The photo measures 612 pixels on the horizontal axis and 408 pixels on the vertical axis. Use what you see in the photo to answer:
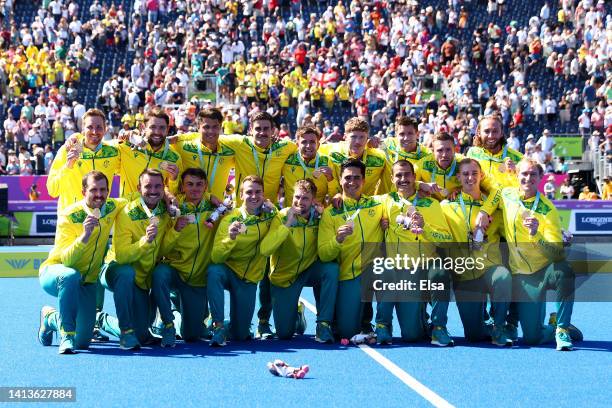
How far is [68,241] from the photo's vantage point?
821 cm

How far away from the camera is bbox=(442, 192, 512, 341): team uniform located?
855cm

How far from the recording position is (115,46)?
30.1 metres

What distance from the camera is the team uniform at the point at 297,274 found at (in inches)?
342

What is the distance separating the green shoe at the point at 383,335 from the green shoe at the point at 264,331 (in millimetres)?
1053

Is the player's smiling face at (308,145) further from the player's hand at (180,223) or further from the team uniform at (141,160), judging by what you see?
the player's hand at (180,223)

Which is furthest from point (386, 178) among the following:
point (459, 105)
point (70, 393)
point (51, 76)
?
point (51, 76)

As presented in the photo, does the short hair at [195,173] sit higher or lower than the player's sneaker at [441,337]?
higher

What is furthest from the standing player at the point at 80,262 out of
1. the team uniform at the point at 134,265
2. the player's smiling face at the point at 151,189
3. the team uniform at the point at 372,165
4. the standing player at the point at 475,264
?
the standing player at the point at 475,264

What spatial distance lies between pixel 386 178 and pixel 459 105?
1754 cm

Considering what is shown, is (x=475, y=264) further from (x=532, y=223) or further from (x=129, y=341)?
(x=129, y=341)

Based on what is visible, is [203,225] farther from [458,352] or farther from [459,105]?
[459,105]

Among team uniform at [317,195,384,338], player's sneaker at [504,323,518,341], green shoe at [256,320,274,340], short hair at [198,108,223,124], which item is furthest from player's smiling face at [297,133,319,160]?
player's sneaker at [504,323,518,341]

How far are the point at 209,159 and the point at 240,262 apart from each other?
116 centimetres

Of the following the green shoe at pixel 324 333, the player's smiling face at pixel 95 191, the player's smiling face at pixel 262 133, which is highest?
the player's smiling face at pixel 262 133
